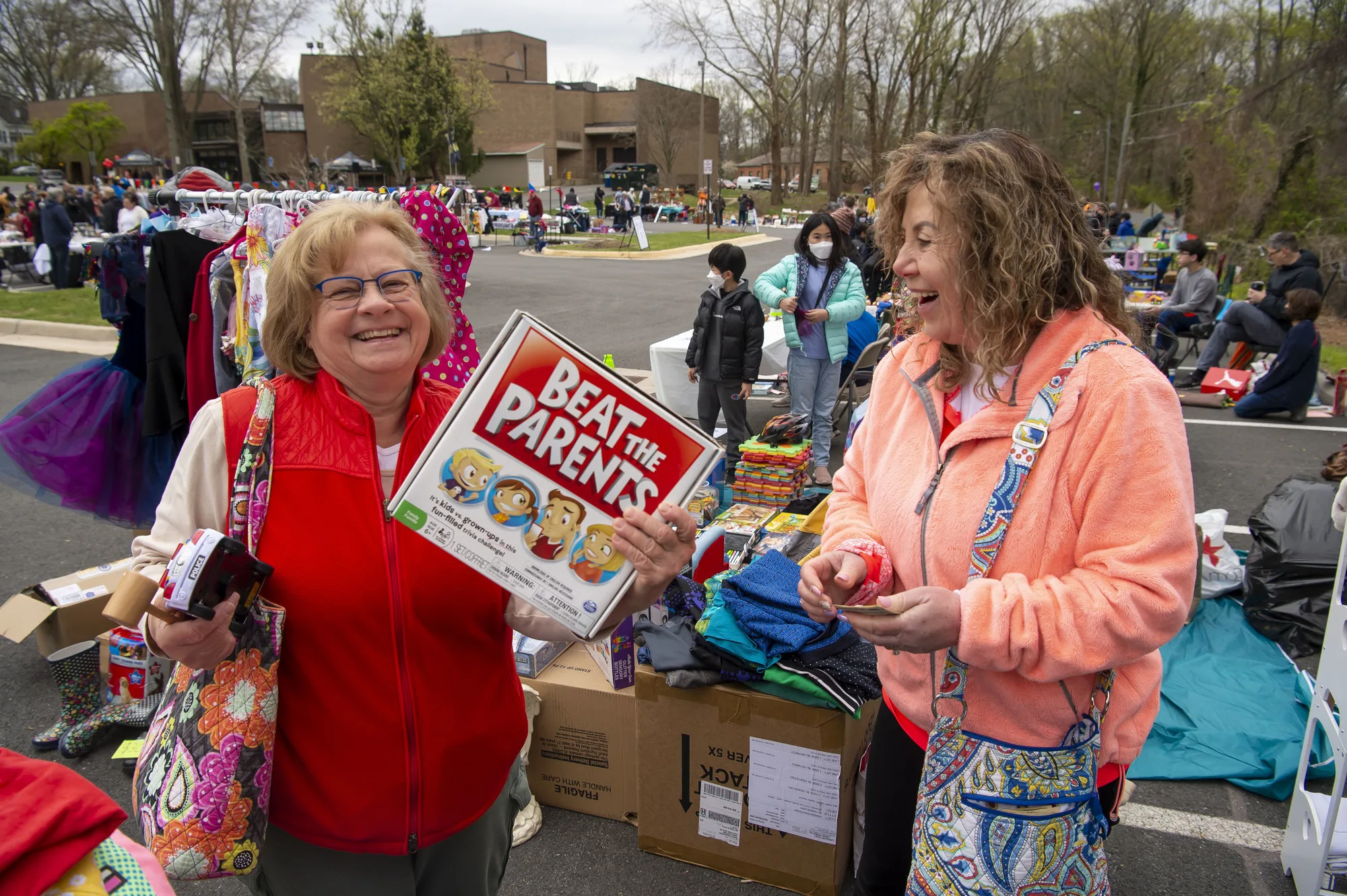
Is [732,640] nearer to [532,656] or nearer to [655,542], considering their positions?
[532,656]

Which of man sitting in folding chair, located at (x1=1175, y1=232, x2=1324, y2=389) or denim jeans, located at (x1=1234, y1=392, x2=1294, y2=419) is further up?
man sitting in folding chair, located at (x1=1175, y1=232, x2=1324, y2=389)

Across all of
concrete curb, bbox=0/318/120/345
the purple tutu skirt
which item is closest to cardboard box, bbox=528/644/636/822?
the purple tutu skirt

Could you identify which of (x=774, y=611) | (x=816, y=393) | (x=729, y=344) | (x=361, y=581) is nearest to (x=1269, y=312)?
(x=816, y=393)

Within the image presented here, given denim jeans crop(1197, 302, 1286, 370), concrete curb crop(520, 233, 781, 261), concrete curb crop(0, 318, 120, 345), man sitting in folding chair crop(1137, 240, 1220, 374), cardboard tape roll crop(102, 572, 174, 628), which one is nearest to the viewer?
cardboard tape roll crop(102, 572, 174, 628)

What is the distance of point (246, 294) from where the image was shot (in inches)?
145

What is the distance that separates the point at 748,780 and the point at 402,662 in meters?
1.47

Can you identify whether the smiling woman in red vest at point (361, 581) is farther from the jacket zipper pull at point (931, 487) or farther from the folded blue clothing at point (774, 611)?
the folded blue clothing at point (774, 611)

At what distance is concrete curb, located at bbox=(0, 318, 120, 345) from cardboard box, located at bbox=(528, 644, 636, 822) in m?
10.9


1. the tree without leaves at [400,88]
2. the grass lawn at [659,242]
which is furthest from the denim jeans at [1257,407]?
the tree without leaves at [400,88]

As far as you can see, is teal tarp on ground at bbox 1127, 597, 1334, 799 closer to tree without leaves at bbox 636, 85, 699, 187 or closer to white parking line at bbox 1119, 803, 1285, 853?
white parking line at bbox 1119, 803, 1285, 853

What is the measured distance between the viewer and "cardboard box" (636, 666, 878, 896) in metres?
2.47

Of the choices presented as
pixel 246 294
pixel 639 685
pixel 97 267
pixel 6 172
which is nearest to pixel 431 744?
pixel 639 685

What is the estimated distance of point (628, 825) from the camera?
9.63 feet

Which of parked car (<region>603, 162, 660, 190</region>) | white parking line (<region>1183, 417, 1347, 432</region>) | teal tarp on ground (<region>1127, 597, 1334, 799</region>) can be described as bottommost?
teal tarp on ground (<region>1127, 597, 1334, 799</region>)
